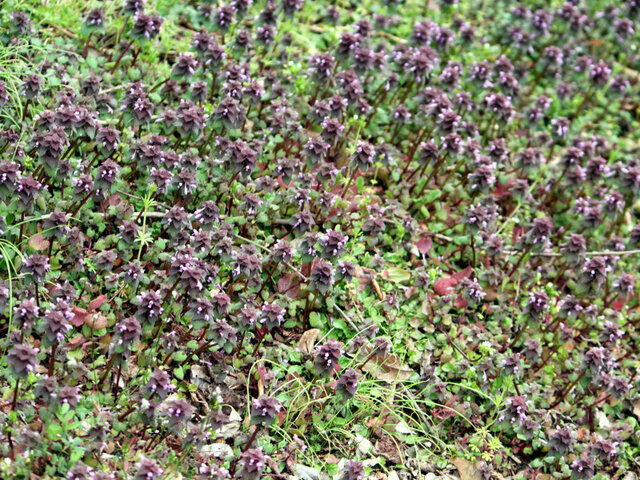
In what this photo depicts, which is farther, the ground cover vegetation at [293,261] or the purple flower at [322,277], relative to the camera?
the purple flower at [322,277]

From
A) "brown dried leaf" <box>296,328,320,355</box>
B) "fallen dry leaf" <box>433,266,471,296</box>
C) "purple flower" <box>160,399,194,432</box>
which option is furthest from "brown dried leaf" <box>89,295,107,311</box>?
"fallen dry leaf" <box>433,266,471,296</box>

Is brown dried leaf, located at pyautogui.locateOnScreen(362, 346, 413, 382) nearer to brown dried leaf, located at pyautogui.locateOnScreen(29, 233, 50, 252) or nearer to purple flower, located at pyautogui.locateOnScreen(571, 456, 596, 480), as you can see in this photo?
purple flower, located at pyautogui.locateOnScreen(571, 456, 596, 480)

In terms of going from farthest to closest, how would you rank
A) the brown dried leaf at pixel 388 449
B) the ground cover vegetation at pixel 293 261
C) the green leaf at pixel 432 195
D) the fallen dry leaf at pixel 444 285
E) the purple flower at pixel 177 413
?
the green leaf at pixel 432 195, the fallen dry leaf at pixel 444 285, the brown dried leaf at pixel 388 449, the ground cover vegetation at pixel 293 261, the purple flower at pixel 177 413

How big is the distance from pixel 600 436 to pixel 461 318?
→ 4.29 ft

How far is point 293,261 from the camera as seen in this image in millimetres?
5324

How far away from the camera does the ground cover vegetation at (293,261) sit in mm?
4352

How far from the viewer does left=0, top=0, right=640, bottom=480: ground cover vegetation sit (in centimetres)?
435

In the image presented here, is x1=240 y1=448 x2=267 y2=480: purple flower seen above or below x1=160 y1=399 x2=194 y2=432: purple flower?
below

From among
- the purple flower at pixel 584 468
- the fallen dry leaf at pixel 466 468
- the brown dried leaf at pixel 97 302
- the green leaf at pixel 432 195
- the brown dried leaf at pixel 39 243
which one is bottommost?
the fallen dry leaf at pixel 466 468

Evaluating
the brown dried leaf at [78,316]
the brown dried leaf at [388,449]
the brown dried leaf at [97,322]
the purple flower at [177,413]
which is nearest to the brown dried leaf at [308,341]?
the brown dried leaf at [388,449]

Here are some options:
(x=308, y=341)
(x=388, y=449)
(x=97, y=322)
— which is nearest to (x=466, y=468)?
(x=388, y=449)

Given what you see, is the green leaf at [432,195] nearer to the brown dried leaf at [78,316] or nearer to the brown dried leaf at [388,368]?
the brown dried leaf at [388,368]

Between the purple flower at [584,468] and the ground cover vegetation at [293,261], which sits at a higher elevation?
the ground cover vegetation at [293,261]

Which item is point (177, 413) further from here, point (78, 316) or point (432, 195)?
point (432, 195)
